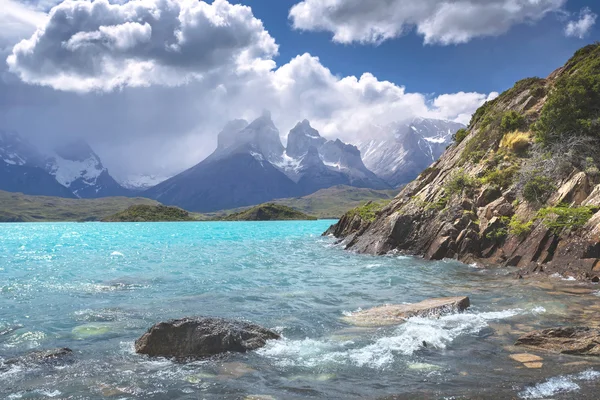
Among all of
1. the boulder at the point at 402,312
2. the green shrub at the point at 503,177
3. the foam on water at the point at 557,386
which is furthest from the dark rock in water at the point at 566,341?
the green shrub at the point at 503,177

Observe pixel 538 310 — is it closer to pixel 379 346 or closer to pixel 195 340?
pixel 379 346

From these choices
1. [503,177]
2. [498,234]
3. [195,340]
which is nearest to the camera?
[195,340]

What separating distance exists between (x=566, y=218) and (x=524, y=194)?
7.55 m

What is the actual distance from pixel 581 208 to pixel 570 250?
358cm

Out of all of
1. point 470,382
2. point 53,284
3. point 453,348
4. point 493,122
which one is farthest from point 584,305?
point 493,122

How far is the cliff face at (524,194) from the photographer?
99.6 ft

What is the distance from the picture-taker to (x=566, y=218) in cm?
3061

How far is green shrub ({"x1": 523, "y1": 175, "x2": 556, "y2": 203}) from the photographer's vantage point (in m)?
36.7

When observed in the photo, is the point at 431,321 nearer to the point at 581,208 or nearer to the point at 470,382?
the point at 470,382

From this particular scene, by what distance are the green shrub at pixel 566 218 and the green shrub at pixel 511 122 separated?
62.2 feet

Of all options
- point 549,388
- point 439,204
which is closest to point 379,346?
point 549,388

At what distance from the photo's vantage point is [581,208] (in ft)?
98.4

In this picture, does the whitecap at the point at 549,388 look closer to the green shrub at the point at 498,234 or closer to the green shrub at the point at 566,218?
the green shrub at the point at 566,218

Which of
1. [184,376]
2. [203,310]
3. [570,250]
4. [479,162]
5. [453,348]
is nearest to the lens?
[184,376]
